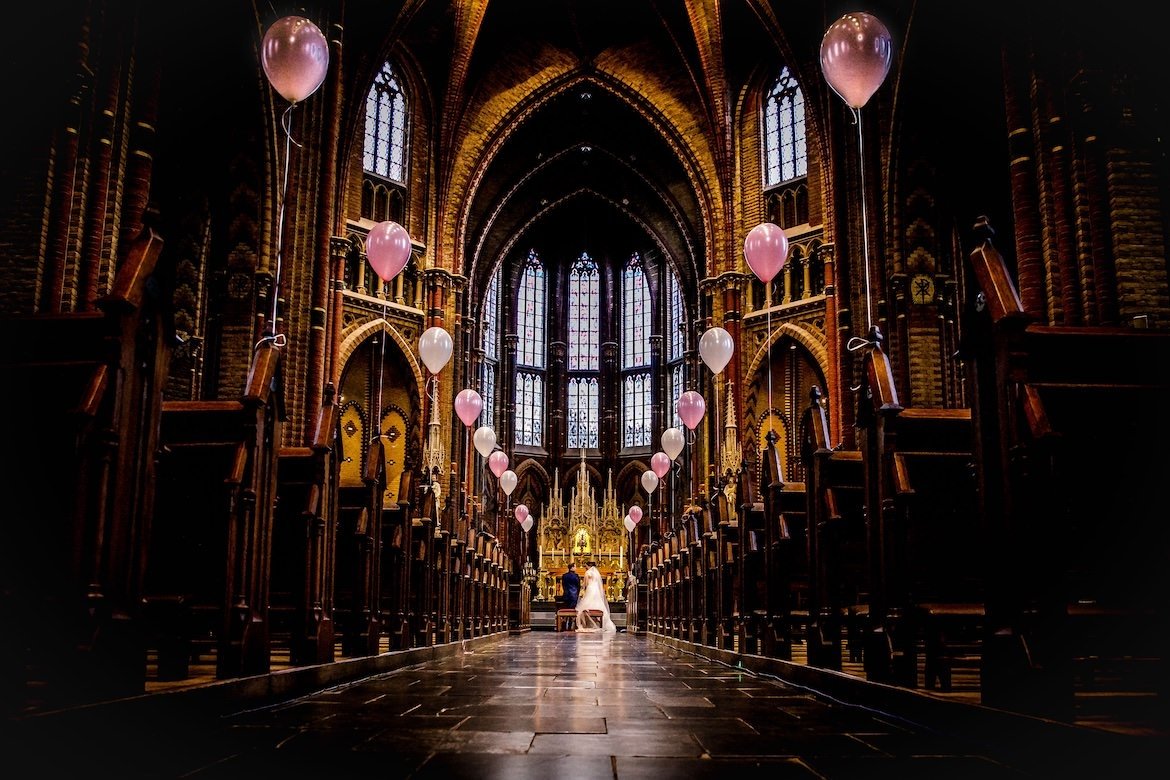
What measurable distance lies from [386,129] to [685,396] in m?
11.3

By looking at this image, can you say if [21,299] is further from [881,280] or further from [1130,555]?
[881,280]

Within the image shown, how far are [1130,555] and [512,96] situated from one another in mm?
23150

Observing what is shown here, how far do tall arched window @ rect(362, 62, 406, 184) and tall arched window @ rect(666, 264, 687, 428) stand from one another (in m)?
12.9

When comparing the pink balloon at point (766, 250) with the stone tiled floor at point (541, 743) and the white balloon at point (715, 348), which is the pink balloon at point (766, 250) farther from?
the stone tiled floor at point (541, 743)

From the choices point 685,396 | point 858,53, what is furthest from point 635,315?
point 858,53

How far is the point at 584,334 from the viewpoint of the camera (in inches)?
1431

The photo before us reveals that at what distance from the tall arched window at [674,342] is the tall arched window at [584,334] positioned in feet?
10.1

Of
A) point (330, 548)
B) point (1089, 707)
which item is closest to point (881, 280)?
point (330, 548)

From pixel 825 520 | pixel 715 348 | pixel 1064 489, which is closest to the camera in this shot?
pixel 1064 489

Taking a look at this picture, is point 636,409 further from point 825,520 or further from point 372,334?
point 825,520

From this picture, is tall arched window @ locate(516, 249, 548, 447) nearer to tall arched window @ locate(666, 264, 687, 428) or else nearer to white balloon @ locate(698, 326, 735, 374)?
tall arched window @ locate(666, 264, 687, 428)

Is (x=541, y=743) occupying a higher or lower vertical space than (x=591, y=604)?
higher

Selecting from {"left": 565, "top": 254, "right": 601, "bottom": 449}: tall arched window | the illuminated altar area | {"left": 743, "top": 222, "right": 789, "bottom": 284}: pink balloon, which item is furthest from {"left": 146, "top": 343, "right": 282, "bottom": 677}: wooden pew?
{"left": 565, "top": 254, "right": 601, "bottom": 449}: tall arched window

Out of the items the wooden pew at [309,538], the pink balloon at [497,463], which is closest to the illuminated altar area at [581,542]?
the pink balloon at [497,463]
